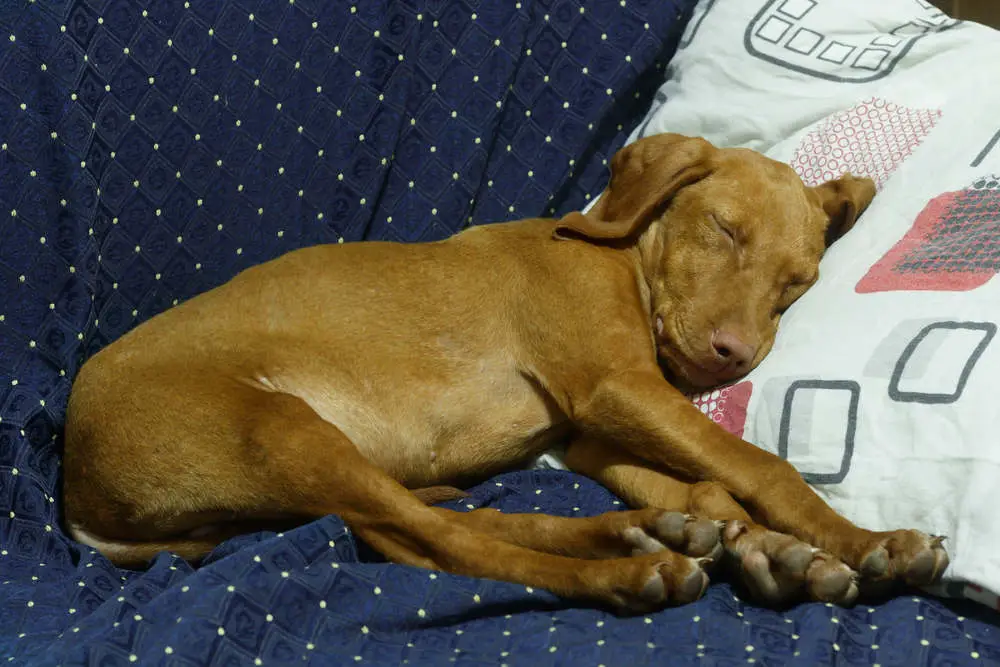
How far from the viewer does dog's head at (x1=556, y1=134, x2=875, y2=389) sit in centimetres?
296

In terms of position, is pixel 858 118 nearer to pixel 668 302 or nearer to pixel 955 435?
pixel 668 302

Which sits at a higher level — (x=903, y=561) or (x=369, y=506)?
(x=903, y=561)

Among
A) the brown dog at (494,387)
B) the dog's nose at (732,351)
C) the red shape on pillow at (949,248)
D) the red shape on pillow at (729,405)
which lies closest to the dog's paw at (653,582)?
the brown dog at (494,387)

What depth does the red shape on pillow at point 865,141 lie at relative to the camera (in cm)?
319

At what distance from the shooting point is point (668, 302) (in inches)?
120

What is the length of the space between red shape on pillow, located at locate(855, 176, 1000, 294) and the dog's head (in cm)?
26

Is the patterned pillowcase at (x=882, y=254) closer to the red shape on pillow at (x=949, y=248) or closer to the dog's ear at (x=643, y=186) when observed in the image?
the red shape on pillow at (x=949, y=248)

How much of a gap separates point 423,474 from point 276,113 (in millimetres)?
1403

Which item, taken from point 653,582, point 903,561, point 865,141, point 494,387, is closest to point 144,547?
point 494,387

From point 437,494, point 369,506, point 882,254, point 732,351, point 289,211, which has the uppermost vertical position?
point 882,254

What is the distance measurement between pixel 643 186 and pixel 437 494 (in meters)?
1.12

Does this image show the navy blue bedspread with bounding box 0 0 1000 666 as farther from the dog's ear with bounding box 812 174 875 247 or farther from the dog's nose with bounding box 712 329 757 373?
the dog's ear with bounding box 812 174 875 247

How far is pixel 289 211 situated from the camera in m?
3.64

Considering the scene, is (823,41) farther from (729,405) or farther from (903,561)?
(903,561)
